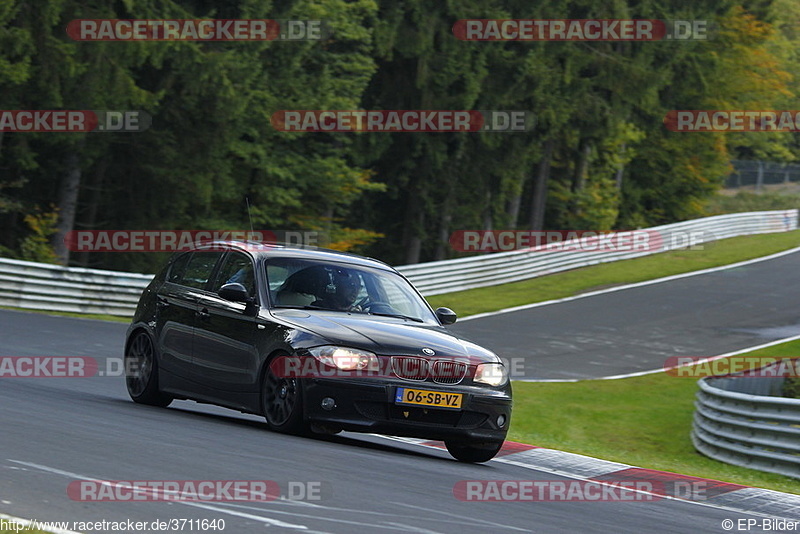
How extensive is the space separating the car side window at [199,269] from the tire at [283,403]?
172 centimetres

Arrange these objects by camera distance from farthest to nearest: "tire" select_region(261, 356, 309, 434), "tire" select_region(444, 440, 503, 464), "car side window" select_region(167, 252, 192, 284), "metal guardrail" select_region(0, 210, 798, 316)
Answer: "metal guardrail" select_region(0, 210, 798, 316) → "car side window" select_region(167, 252, 192, 284) → "tire" select_region(444, 440, 503, 464) → "tire" select_region(261, 356, 309, 434)

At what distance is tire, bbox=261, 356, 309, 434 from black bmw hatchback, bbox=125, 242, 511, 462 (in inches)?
0.4

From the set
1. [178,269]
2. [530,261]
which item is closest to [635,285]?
[530,261]

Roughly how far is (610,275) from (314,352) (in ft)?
93.4

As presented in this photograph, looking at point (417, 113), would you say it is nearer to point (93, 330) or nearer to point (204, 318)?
point (93, 330)

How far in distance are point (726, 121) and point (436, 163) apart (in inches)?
1135

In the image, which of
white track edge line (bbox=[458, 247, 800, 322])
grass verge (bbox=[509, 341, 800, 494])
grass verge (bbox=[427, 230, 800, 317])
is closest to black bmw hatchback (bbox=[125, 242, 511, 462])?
grass verge (bbox=[509, 341, 800, 494])

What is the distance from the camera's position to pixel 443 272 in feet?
111

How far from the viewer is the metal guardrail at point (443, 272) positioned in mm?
24125

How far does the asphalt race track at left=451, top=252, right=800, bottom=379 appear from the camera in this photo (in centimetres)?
2433

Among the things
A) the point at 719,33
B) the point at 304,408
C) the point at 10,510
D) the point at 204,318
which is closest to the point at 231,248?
the point at 204,318

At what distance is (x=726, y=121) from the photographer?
228 ft

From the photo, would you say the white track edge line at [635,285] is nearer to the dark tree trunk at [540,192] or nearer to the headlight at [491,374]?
the dark tree trunk at [540,192]

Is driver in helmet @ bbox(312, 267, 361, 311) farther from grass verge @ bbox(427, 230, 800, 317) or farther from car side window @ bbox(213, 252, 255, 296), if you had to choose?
grass verge @ bbox(427, 230, 800, 317)
